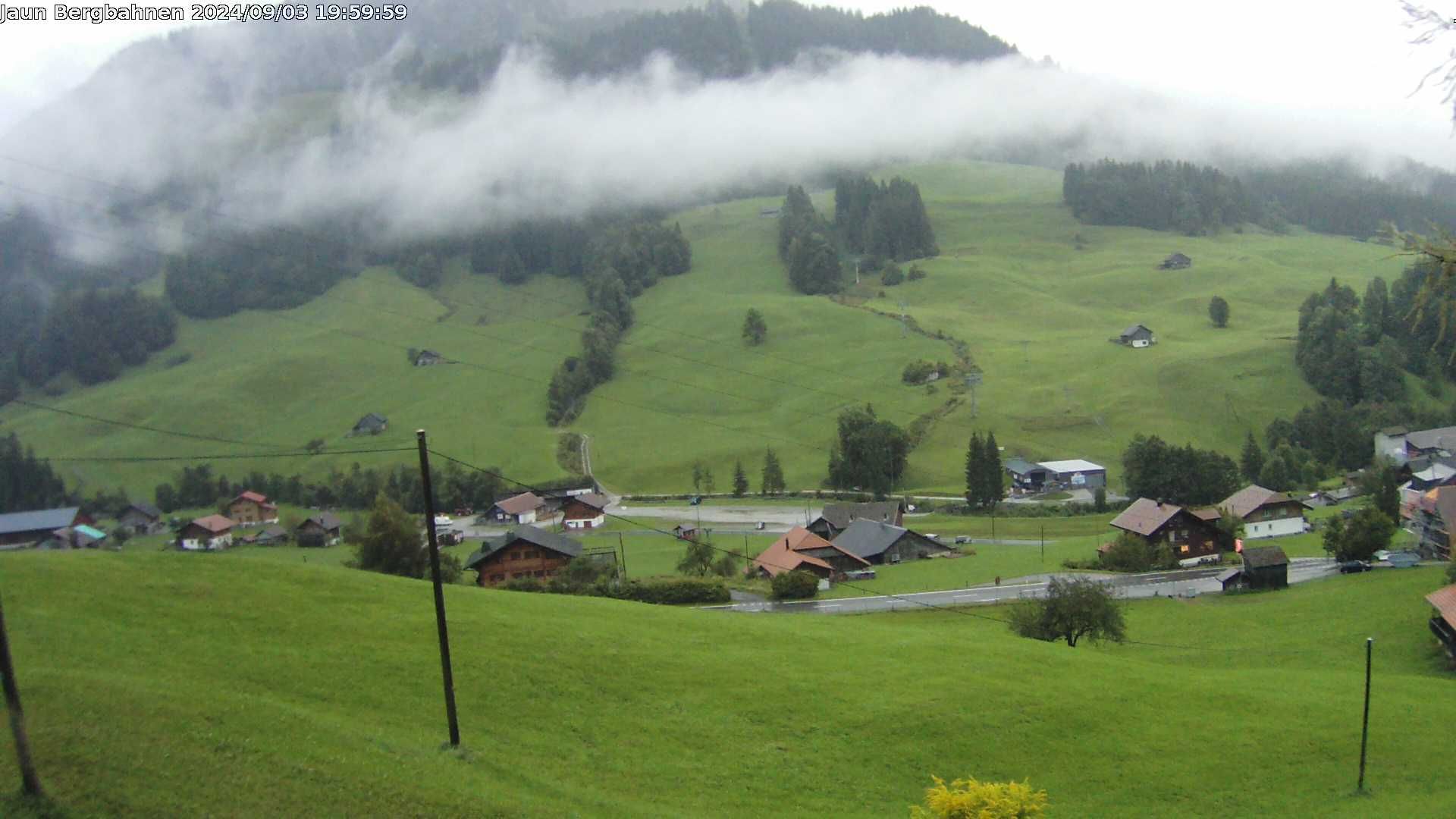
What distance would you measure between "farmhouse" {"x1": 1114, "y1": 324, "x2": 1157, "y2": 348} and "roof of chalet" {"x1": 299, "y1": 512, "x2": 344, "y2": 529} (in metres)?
102

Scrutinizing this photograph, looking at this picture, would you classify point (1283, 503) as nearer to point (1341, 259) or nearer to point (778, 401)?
point (778, 401)

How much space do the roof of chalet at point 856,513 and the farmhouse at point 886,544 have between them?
6128 millimetres

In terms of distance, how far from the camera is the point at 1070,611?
51.1 meters

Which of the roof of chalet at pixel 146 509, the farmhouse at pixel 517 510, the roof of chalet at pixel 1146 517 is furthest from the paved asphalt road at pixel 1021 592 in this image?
the roof of chalet at pixel 146 509

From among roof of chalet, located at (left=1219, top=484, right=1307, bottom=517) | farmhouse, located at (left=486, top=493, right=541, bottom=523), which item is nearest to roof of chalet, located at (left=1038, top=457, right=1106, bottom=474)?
roof of chalet, located at (left=1219, top=484, right=1307, bottom=517)

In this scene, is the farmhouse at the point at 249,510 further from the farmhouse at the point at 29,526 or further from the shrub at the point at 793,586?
the shrub at the point at 793,586

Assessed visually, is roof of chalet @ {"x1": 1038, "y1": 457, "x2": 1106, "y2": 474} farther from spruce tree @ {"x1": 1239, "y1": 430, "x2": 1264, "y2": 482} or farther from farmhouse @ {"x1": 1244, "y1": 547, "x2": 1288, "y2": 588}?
farmhouse @ {"x1": 1244, "y1": 547, "x2": 1288, "y2": 588}

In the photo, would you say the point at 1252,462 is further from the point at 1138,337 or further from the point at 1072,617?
the point at 1072,617

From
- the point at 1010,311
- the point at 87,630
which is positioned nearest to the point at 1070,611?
the point at 87,630

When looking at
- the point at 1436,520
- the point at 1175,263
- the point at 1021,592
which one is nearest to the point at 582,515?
the point at 1021,592

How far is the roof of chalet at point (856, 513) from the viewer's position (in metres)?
93.1

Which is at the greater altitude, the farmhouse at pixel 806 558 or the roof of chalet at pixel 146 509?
the farmhouse at pixel 806 558

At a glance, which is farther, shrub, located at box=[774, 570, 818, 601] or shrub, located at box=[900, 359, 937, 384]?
shrub, located at box=[900, 359, 937, 384]

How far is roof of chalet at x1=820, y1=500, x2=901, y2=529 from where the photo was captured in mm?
93062
